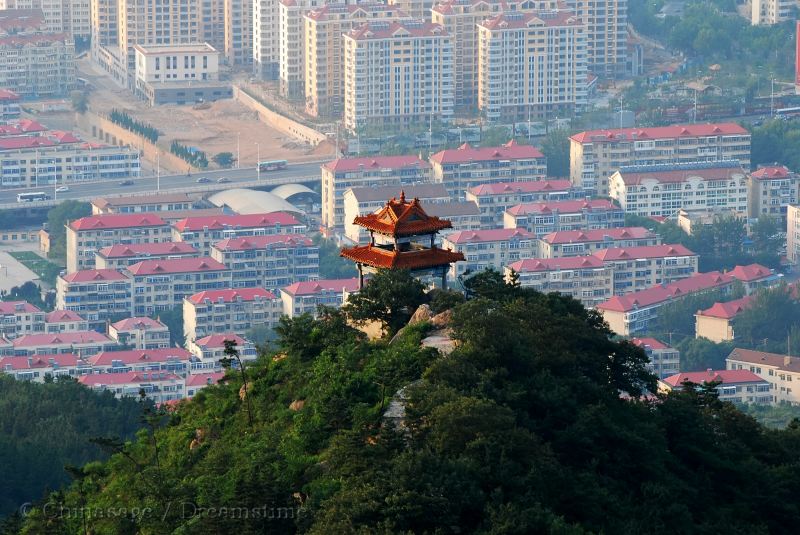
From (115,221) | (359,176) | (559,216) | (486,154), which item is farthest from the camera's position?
(486,154)

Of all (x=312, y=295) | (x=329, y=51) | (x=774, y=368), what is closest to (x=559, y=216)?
(x=312, y=295)


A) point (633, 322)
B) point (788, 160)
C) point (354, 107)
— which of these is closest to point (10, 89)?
point (354, 107)

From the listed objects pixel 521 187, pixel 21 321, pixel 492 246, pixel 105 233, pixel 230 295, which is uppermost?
pixel 521 187

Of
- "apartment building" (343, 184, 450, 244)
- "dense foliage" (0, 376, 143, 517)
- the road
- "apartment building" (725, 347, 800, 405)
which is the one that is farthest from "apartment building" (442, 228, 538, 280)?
"dense foliage" (0, 376, 143, 517)

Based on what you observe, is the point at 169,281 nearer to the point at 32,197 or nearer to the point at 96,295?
the point at 96,295

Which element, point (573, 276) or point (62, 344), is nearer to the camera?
point (62, 344)

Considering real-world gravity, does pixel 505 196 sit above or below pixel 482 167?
below

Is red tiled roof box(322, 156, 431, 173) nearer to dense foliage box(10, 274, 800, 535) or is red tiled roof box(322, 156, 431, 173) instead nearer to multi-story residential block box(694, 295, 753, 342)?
multi-story residential block box(694, 295, 753, 342)

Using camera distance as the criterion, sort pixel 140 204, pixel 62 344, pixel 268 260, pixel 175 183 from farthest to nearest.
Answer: pixel 175 183 < pixel 140 204 < pixel 268 260 < pixel 62 344
